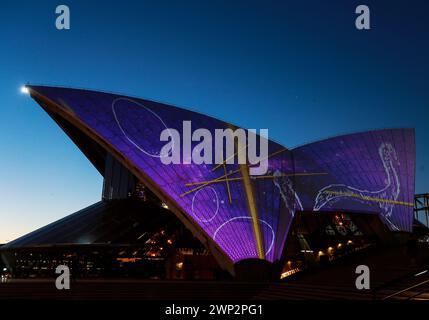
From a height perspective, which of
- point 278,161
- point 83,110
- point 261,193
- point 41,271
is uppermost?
point 83,110

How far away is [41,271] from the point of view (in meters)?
22.2

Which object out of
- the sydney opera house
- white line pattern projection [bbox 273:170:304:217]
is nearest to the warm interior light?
the sydney opera house

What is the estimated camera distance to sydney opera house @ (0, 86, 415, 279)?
18.0 m

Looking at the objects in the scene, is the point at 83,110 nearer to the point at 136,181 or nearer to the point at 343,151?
the point at 136,181

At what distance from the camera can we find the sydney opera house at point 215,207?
18016 millimetres

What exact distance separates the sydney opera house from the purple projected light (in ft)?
0.19

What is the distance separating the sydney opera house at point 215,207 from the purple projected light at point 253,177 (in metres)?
0.06

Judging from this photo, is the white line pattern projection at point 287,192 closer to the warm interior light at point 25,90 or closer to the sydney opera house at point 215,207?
the sydney opera house at point 215,207

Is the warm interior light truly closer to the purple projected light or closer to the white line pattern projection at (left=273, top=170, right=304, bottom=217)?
the purple projected light
